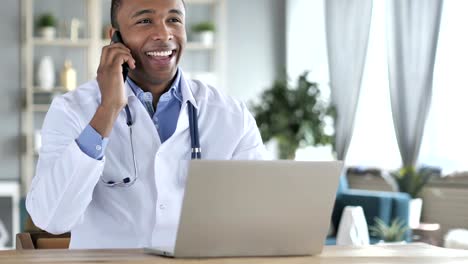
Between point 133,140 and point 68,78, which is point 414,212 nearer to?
point 68,78

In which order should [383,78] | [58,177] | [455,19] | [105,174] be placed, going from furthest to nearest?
[383,78] < [455,19] < [105,174] < [58,177]

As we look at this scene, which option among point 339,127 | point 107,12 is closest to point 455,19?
point 339,127

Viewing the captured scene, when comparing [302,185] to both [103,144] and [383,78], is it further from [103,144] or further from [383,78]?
[383,78]

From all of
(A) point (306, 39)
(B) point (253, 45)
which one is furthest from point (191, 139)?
(B) point (253, 45)

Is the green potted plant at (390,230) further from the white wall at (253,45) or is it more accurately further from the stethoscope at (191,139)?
the stethoscope at (191,139)

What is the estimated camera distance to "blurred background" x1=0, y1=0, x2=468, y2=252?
23.6 feet

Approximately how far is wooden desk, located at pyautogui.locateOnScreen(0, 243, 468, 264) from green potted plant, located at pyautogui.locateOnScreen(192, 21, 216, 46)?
263 inches

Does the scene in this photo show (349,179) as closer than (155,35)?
No

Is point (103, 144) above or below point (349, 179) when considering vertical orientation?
above

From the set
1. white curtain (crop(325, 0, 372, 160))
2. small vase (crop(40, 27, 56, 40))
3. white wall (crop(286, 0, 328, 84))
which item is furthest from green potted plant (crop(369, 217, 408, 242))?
small vase (crop(40, 27, 56, 40))

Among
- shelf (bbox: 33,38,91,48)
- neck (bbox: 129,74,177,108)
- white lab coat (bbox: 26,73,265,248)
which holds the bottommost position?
white lab coat (bbox: 26,73,265,248)

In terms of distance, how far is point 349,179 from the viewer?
8.39 m

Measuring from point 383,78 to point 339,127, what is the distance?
0.62 metres

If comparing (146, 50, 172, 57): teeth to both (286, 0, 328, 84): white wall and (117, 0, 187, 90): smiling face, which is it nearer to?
(117, 0, 187, 90): smiling face
